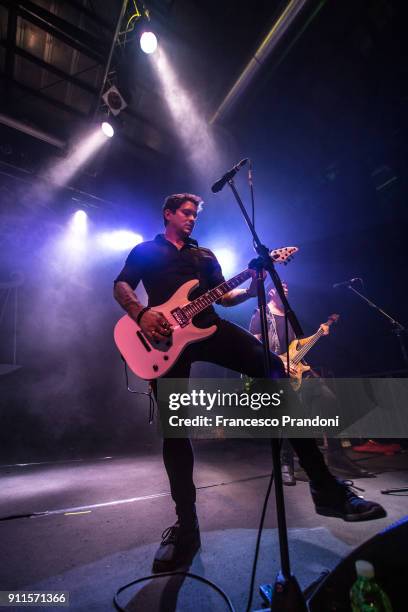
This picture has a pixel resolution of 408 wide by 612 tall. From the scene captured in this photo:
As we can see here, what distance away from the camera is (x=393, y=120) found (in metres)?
5.40

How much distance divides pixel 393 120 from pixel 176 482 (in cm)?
693

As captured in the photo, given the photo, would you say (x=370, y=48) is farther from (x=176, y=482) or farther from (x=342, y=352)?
(x=176, y=482)

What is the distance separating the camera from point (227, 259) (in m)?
8.89

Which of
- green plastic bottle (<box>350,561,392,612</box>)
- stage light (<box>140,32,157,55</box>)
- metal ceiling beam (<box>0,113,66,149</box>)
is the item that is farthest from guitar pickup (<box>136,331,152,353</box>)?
metal ceiling beam (<box>0,113,66,149</box>)

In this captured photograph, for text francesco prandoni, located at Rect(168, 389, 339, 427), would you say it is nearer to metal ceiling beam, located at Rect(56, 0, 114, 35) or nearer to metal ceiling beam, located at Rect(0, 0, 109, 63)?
metal ceiling beam, located at Rect(0, 0, 109, 63)

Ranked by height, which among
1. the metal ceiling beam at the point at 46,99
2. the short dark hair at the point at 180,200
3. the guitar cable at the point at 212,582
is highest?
the metal ceiling beam at the point at 46,99

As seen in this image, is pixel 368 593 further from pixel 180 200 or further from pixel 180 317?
pixel 180 200

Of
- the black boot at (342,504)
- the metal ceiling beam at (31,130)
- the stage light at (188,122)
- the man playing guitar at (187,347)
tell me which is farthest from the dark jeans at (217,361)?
the stage light at (188,122)

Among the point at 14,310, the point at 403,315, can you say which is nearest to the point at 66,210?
the point at 14,310

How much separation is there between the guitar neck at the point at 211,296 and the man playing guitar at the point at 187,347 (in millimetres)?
63

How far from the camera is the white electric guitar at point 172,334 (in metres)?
2.09

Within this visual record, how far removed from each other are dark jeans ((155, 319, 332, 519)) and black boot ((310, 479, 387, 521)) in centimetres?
10

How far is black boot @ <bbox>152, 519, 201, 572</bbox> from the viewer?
161 cm

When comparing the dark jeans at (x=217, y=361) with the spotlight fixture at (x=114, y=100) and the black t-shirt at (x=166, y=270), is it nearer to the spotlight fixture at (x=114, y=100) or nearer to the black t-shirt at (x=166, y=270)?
the black t-shirt at (x=166, y=270)
